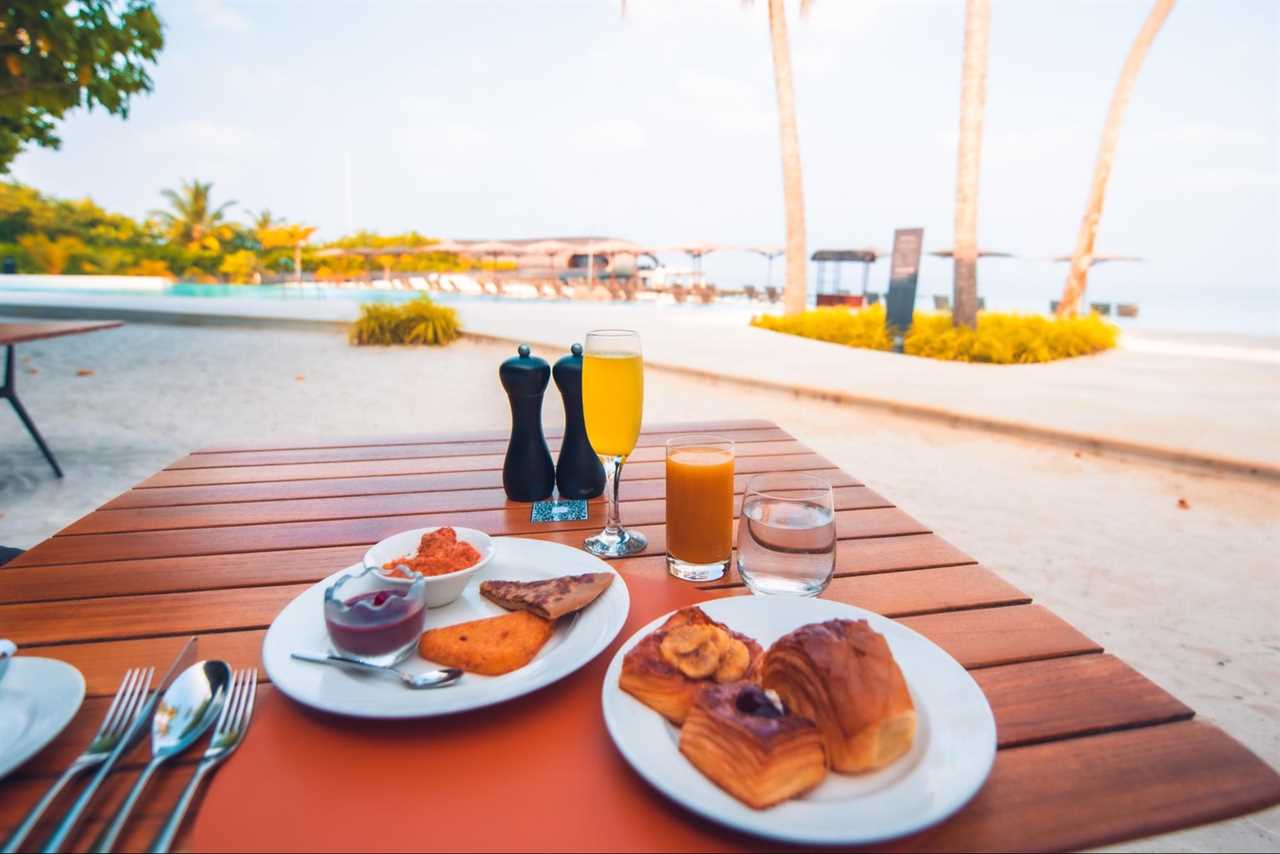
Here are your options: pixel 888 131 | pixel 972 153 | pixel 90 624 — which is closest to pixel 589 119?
pixel 888 131

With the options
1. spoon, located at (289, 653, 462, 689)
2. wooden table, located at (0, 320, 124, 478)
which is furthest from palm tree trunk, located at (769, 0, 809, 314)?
spoon, located at (289, 653, 462, 689)

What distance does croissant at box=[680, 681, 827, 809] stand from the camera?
23.4 inches

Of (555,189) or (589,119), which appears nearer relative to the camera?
(589,119)

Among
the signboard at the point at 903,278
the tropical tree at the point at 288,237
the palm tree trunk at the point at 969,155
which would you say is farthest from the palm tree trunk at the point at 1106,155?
the tropical tree at the point at 288,237

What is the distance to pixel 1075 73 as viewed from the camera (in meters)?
27.8

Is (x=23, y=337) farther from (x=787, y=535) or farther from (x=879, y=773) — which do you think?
(x=879, y=773)

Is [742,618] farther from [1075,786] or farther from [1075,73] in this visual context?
[1075,73]

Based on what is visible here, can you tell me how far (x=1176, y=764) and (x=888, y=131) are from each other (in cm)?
3841

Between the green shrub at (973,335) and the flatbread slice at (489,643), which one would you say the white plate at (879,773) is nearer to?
the flatbread slice at (489,643)

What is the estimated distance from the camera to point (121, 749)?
0.70 m

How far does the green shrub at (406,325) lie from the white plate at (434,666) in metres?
10.0

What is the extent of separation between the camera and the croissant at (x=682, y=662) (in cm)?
73

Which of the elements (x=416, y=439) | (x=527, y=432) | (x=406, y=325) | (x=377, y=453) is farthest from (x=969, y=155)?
(x=527, y=432)

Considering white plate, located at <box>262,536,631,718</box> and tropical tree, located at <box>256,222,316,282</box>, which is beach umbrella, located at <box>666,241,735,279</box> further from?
white plate, located at <box>262,536,631,718</box>
